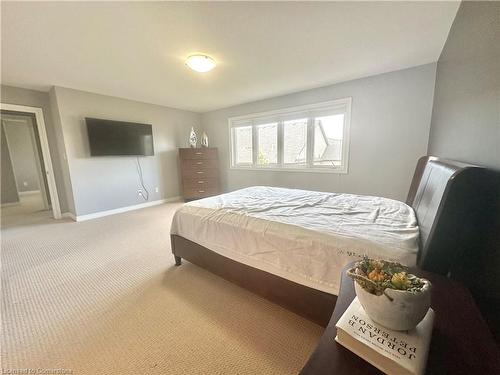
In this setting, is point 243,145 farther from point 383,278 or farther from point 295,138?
point 383,278

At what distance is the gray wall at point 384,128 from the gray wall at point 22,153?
7.07 meters

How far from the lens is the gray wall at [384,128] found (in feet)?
8.79

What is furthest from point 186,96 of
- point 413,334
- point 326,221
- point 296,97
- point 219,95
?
point 413,334

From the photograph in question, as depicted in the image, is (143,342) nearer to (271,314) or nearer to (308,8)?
(271,314)

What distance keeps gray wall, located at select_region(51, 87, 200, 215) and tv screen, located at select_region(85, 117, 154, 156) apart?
0.54 feet

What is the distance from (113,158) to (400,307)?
4766mm

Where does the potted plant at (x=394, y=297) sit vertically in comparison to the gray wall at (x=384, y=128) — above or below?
below

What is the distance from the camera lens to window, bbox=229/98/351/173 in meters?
3.38

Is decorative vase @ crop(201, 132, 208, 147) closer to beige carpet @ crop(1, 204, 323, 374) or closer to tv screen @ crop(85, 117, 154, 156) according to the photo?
tv screen @ crop(85, 117, 154, 156)

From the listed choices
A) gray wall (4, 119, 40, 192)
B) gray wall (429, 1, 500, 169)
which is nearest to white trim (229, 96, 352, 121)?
gray wall (429, 1, 500, 169)

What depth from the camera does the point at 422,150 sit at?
8.95ft

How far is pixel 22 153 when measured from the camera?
5598mm

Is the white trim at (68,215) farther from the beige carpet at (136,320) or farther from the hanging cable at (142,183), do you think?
the beige carpet at (136,320)

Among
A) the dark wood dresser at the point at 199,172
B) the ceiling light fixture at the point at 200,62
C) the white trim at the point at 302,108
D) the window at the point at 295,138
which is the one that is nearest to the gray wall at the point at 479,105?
the white trim at the point at 302,108
